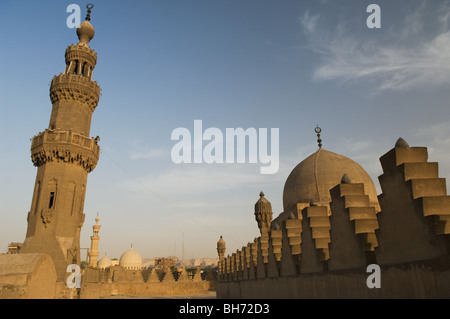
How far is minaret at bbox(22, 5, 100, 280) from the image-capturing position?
23.6 metres

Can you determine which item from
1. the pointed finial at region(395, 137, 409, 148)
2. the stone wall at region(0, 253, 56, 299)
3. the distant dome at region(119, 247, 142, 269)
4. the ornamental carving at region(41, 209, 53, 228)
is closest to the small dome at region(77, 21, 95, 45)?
the ornamental carving at region(41, 209, 53, 228)

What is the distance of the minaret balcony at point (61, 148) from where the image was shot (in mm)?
25406

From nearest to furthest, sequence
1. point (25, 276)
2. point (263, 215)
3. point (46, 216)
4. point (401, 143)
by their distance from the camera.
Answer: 1. point (401, 143)
2. point (25, 276)
3. point (46, 216)
4. point (263, 215)

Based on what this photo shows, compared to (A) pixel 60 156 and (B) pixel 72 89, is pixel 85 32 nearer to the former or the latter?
(B) pixel 72 89

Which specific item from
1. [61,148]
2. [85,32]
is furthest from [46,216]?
[85,32]

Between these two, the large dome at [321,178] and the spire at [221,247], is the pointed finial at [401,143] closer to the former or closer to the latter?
the large dome at [321,178]

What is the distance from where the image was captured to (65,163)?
25859 mm

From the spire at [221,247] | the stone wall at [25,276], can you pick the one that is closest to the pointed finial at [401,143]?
the stone wall at [25,276]

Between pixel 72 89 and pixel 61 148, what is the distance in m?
5.68

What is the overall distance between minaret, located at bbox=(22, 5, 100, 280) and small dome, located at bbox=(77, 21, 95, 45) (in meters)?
1.14

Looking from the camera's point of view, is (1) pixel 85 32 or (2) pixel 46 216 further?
(1) pixel 85 32

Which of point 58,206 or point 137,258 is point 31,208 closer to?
point 58,206

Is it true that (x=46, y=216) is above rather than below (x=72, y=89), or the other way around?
below
